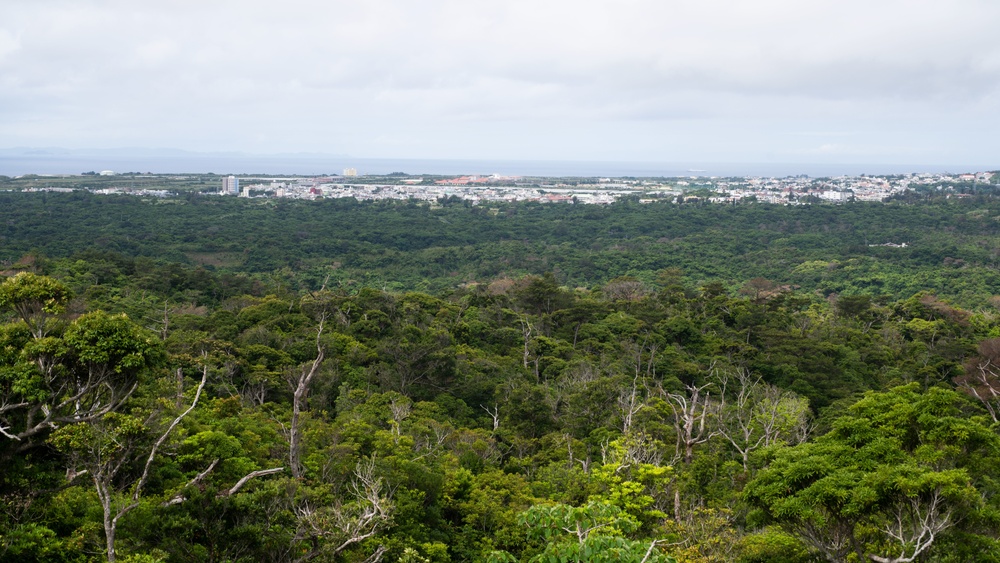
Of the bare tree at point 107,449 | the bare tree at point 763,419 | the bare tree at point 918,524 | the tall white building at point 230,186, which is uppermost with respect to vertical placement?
the tall white building at point 230,186

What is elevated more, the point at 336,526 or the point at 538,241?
the point at 336,526

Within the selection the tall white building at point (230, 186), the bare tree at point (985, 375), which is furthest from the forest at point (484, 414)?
the tall white building at point (230, 186)

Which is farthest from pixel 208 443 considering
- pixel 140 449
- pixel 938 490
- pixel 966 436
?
pixel 966 436

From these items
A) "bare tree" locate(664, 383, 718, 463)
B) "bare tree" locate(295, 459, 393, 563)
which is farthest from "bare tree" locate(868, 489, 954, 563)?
"bare tree" locate(295, 459, 393, 563)

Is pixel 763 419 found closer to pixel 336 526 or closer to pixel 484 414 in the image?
pixel 484 414

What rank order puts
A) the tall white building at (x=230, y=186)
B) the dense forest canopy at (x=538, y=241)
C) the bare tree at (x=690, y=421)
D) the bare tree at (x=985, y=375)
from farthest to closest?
the tall white building at (x=230, y=186) → the dense forest canopy at (x=538, y=241) → the bare tree at (x=985, y=375) → the bare tree at (x=690, y=421)

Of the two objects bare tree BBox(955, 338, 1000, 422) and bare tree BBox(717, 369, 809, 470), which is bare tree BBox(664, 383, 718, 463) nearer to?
bare tree BBox(717, 369, 809, 470)

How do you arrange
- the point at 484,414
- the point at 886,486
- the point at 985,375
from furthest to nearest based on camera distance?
the point at 484,414
the point at 985,375
the point at 886,486

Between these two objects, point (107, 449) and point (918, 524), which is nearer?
point (107, 449)

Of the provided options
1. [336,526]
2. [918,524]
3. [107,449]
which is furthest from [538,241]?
[107,449]

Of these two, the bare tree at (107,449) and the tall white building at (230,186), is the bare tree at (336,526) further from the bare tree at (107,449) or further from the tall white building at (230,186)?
the tall white building at (230,186)
